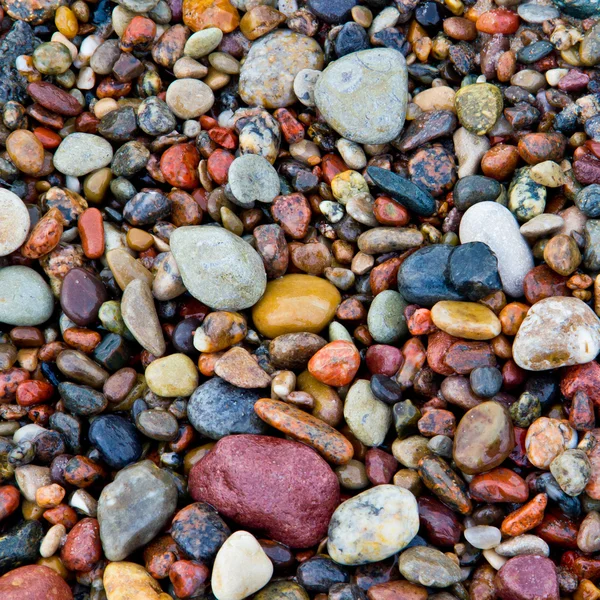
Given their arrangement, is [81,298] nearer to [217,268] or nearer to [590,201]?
[217,268]

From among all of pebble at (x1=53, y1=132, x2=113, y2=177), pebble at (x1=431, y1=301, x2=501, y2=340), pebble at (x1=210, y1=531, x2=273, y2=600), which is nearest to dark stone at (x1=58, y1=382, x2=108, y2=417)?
pebble at (x1=210, y1=531, x2=273, y2=600)

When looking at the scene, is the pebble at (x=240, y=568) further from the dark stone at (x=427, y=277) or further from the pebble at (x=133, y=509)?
the dark stone at (x=427, y=277)

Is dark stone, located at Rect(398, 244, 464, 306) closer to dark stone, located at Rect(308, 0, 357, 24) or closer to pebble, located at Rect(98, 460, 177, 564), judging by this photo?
pebble, located at Rect(98, 460, 177, 564)

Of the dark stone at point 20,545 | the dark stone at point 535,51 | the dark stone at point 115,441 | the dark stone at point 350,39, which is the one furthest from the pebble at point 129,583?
the dark stone at point 535,51

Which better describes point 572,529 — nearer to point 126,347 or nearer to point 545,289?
point 545,289

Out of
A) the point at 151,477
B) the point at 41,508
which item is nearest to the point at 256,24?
the point at 151,477

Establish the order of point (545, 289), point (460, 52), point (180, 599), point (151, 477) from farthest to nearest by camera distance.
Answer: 1. point (460, 52)
2. point (545, 289)
3. point (151, 477)
4. point (180, 599)
